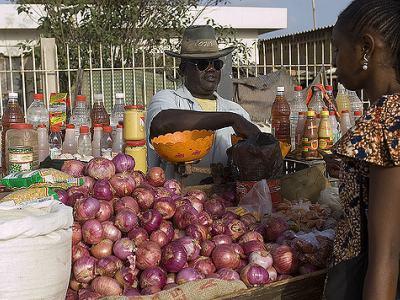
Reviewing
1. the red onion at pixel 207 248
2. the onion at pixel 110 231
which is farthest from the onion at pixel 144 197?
the red onion at pixel 207 248

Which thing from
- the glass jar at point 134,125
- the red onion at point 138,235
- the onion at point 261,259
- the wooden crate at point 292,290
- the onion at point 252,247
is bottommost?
the wooden crate at point 292,290

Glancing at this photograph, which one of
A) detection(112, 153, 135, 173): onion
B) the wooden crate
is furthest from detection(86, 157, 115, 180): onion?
the wooden crate

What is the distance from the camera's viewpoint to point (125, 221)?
231cm

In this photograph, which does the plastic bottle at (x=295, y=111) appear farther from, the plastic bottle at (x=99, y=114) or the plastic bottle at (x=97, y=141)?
the plastic bottle at (x=99, y=114)

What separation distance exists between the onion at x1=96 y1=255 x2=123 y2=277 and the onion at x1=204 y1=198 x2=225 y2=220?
0.68m

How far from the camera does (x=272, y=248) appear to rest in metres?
2.37

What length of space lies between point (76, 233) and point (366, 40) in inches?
54.7

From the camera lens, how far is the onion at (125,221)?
7.57ft

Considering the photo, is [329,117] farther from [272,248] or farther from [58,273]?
[58,273]

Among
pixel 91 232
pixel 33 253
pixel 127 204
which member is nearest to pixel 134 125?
pixel 127 204

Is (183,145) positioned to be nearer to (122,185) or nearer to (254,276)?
(122,185)

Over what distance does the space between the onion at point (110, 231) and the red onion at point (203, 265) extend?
1.13ft

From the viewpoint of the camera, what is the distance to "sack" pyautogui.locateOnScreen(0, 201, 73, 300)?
1594mm

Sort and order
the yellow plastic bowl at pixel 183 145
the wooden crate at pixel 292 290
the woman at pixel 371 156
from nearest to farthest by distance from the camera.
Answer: the woman at pixel 371 156, the wooden crate at pixel 292 290, the yellow plastic bowl at pixel 183 145
